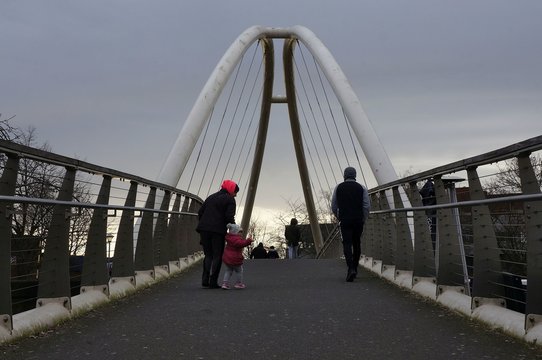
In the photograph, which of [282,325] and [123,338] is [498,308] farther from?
[123,338]

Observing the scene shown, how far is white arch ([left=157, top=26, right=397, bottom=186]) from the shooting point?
19016mm

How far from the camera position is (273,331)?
4.93m

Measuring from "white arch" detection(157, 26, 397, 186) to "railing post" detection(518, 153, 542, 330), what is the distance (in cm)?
1433

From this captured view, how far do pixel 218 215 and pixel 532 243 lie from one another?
16.9 feet

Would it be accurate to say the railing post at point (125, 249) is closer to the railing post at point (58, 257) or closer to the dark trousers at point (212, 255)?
the dark trousers at point (212, 255)

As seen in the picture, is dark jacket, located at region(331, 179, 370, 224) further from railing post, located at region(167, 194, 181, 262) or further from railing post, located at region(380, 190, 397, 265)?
railing post, located at region(167, 194, 181, 262)

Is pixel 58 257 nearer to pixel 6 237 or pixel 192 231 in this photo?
pixel 6 237

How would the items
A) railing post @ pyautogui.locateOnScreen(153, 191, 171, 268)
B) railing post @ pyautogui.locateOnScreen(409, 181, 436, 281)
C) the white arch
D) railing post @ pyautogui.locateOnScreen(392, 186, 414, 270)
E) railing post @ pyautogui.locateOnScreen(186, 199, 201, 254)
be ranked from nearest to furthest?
1. railing post @ pyautogui.locateOnScreen(409, 181, 436, 281)
2. railing post @ pyautogui.locateOnScreen(392, 186, 414, 270)
3. railing post @ pyautogui.locateOnScreen(153, 191, 171, 268)
4. railing post @ pyautogui.locateOnScreen(186, 199, 201, 254)
5. the white arch

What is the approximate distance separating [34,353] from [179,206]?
8.91 m

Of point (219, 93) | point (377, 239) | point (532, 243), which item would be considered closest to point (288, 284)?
point (377, 239)

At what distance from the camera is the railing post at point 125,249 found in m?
7.80

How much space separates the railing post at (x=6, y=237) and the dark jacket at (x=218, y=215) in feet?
14.4

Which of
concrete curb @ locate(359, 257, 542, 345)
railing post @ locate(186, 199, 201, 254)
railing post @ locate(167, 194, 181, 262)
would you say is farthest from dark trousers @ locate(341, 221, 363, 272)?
railing post @ locate(186, 199, 201, 254)

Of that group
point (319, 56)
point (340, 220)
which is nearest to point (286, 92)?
point (319, 56)
